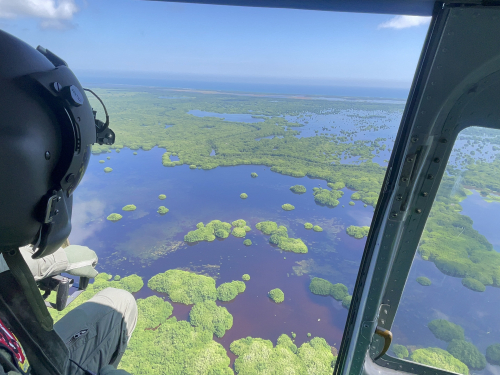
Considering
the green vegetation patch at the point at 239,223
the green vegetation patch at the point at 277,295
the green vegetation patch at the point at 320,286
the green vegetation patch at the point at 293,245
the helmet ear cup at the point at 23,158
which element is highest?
the helmet ear cup at the point at 23,158

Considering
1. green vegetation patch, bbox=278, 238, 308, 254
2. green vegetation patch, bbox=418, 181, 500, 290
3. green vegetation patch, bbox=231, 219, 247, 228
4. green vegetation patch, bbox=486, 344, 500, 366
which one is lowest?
green vegetation patch, bbox=278, 238, 308, 254

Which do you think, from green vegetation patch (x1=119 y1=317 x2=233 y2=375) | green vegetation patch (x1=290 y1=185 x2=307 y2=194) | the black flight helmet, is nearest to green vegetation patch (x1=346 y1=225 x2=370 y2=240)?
green vegetation patch (x1=290 y1=185 x2=307 y2=194)

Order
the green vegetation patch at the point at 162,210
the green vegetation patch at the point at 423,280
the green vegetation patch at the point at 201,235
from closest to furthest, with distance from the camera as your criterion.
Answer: the green vegetation patch at the point at 423,280 < the green vegetation patch at the point at 201,235 < the green vegetation patch at the point at 162,210

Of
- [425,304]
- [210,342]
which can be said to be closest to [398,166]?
[425,304]

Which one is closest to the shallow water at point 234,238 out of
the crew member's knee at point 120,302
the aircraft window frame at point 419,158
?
the crew member's knee at point 120,302

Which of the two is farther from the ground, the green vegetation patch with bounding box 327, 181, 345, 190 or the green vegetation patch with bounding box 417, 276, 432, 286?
the green vegetation patch with bounding box 417, 276, 432, 286

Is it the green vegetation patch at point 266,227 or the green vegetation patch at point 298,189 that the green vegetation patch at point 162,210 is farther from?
the green vegetation patch at point 298,189

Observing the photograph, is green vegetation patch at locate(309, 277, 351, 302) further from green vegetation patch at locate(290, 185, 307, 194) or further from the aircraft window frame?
the aircraft window frame
